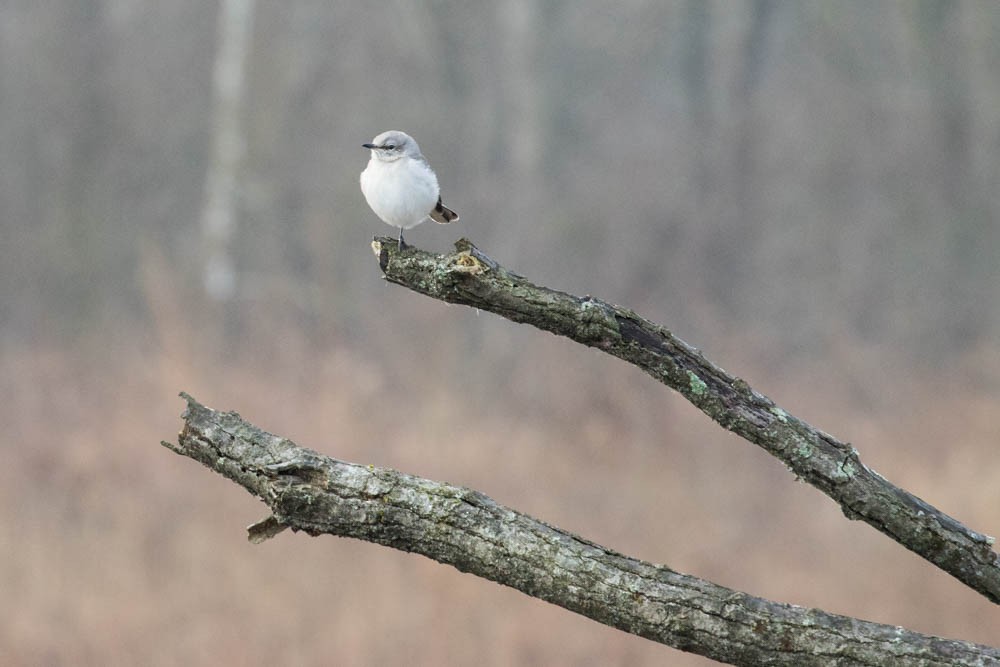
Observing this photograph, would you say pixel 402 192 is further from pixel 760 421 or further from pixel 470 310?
pixel 470 310

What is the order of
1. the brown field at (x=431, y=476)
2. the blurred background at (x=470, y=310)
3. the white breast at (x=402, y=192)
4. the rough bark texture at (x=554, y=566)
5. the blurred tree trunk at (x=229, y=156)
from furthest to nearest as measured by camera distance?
the blurred tree trunk at (x=229, y=156) → the blurred background at (x=470, y=310) → the brown field at (x=431, y=476) → the white breast at (x=402, y=192) → the rough bark texture at (x=554, y=566)

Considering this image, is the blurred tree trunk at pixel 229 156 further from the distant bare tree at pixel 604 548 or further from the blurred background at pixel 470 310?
the distant bare tree at pixel 604 548

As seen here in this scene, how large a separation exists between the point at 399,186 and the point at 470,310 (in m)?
6.25

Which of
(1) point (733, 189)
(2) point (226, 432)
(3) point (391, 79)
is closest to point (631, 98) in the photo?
(1) point (733, 189)

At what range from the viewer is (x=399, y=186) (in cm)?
294

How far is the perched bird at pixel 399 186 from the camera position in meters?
2.94

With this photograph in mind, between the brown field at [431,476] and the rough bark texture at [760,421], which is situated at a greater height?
the brown field at [431,476]

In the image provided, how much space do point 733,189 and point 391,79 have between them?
3.60 m

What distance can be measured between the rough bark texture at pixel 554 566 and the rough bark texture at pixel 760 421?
0.58 ft

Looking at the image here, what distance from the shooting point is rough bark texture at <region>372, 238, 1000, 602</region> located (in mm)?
1906

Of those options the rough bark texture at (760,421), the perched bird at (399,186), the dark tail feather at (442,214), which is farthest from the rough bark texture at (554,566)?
the dark tail feather at (442,214)

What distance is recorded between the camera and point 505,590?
625 cm

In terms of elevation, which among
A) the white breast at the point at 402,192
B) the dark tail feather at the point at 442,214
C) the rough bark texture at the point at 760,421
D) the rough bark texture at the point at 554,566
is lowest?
the rough bark texture at the point at 554,566

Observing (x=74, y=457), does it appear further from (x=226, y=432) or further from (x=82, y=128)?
(x=226, y=432)
